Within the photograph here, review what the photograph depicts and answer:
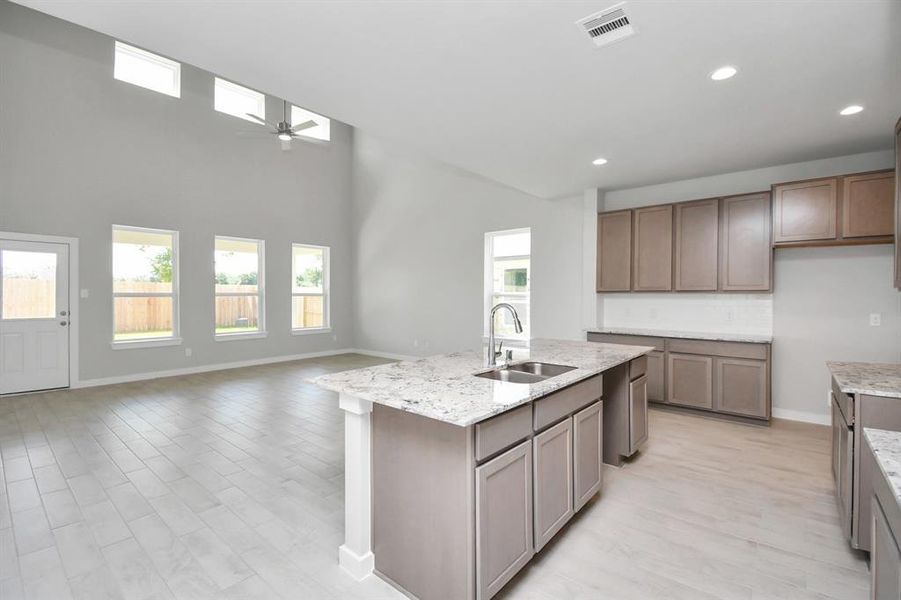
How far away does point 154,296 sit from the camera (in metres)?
6.33

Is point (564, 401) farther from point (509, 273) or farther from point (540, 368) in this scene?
point (509, 273)

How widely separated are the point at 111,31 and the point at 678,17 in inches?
114

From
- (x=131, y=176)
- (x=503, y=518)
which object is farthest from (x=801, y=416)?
(x=131, y=176)

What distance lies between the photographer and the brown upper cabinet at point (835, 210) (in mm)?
3547

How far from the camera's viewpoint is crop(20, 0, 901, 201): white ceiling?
2.00 metres

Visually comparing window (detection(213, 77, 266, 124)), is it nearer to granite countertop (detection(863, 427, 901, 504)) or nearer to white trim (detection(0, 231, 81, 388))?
white trim (detection(0, 231, 81, 388))

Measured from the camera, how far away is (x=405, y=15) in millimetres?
2025

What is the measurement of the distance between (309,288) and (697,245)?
6.78m

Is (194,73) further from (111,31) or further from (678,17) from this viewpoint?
(678,17)

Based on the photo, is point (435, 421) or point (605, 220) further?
point (605, 220)

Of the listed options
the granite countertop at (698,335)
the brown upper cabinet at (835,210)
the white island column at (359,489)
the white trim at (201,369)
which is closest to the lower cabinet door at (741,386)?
the granite countertop at (698,335)

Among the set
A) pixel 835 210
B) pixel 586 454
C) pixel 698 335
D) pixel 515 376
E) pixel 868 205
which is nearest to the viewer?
pixel 586 454

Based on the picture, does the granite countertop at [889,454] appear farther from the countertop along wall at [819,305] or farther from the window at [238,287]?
the window at [238,287]

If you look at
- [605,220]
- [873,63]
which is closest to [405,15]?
[873,63]
